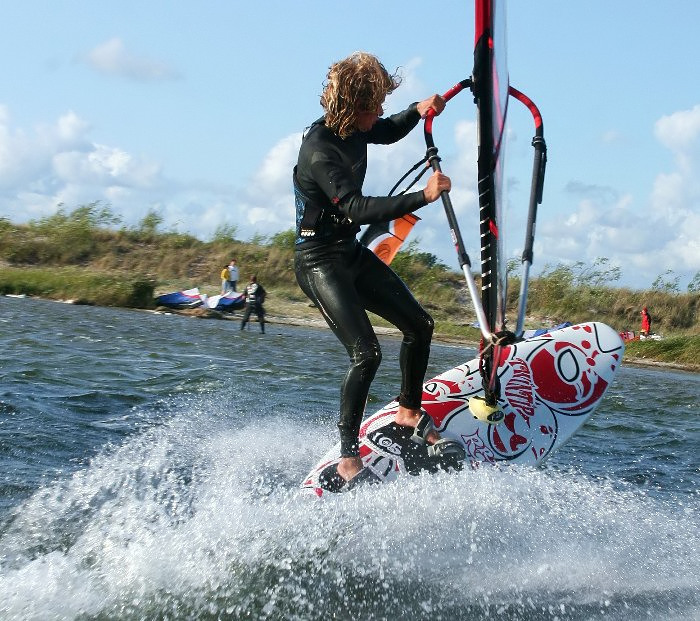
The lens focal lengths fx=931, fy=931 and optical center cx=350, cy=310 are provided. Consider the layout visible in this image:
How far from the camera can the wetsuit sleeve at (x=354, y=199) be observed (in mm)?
4727

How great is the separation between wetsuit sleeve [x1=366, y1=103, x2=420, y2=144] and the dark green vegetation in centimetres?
2660

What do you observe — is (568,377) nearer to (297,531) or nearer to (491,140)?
(491,140)

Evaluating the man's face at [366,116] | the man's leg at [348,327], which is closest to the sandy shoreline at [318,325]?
the man's leg at [348,327]

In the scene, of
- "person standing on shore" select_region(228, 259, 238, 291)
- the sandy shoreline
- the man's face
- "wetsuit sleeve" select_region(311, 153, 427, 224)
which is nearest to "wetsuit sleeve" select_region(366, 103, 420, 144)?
the man's face

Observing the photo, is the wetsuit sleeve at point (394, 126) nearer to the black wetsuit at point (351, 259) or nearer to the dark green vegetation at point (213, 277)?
the black wetsuit at point (351, 259)

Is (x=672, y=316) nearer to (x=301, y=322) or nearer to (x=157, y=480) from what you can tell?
(x=301, y=322)

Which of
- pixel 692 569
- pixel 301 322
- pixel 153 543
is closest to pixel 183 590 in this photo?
pixel 153 543

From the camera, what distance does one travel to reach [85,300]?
32.2 m

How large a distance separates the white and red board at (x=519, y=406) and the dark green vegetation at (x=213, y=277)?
82.5 feet

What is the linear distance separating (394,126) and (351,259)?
3.01 feet

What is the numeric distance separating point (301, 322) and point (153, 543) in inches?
1072

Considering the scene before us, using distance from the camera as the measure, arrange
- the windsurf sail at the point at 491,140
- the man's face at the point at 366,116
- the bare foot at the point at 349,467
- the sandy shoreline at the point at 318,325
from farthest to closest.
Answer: the sandy shoreline at the point at 318,325 → the bare foot at the point at 349,467 → the man's face at the point at 366,116 → the windsurf sail at the point at 491,140

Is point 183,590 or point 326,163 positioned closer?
point 183,590

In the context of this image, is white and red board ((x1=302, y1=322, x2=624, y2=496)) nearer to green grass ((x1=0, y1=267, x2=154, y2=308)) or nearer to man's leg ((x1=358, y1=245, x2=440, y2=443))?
man's leg ((x1=358, y1=245, x2=440, y2=443))
